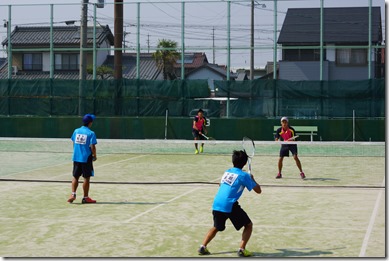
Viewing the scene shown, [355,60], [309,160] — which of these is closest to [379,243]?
[309,160]

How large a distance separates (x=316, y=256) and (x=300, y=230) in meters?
1.74

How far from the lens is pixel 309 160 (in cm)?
2238

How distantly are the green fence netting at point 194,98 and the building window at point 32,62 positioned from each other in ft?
55.8

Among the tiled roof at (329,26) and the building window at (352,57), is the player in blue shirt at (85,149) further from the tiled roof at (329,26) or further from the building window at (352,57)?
the building window at (352,57)

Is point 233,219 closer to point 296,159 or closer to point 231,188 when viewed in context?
point 231,188

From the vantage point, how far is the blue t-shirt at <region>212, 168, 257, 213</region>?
8430 millimetres

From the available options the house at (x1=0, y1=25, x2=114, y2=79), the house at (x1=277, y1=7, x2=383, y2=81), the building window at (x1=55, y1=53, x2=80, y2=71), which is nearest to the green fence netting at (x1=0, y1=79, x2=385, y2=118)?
the house at (x1=277, y1=7, x2=383, y2=81)

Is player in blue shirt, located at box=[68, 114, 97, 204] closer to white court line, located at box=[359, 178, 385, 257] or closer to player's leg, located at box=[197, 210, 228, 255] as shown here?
player's leg, located at box=[197, 210, 228, 255]

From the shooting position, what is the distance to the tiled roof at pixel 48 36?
37.4 metres

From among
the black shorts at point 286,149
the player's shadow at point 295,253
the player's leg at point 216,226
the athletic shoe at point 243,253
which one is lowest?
the player's shadow at point 295,253

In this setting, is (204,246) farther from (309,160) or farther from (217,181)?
(309,160)

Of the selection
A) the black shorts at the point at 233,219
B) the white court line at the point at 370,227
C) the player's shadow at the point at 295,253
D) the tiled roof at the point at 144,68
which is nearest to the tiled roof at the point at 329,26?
the tiled roof at the point at 144,68

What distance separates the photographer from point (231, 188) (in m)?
8.46

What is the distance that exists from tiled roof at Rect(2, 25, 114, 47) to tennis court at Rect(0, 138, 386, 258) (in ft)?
55.2
